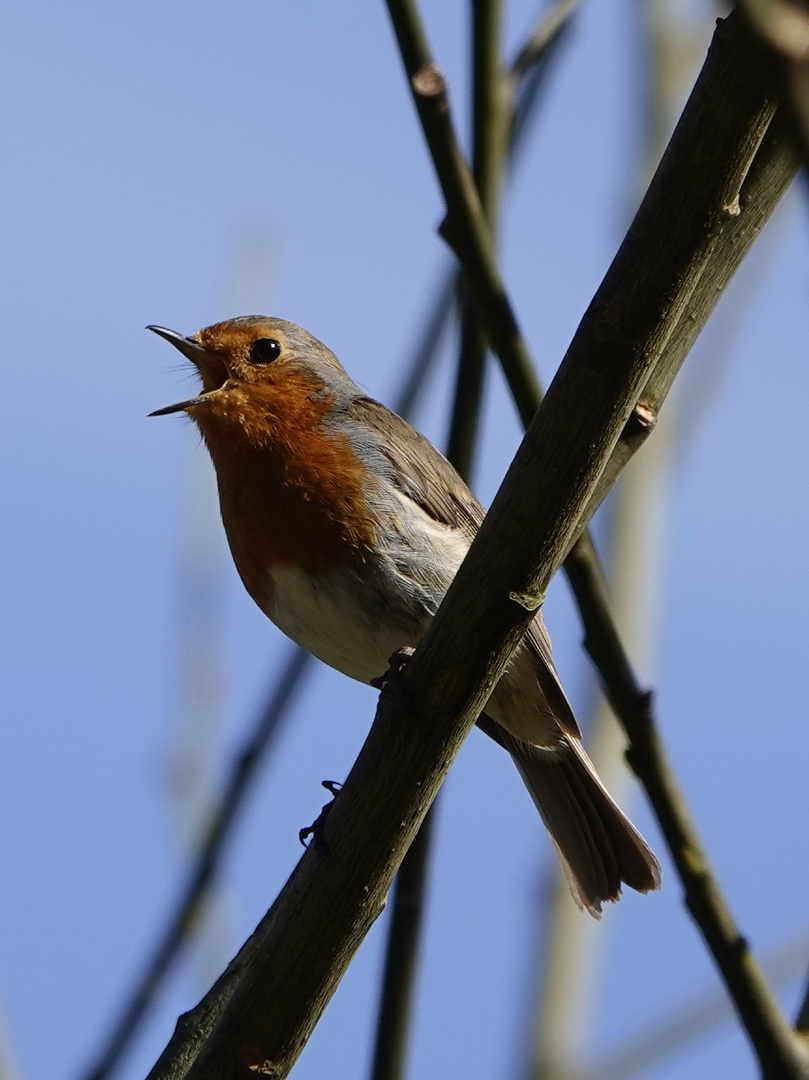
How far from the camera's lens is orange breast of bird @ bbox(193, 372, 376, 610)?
4.09m

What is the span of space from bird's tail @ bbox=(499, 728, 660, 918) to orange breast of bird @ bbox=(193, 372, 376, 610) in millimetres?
1003

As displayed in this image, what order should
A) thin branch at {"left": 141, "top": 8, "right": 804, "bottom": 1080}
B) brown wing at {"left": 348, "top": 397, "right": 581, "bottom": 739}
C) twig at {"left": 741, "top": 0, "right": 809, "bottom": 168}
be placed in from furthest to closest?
1. brown wing at {"left": 348, "top": 397, "right": 581, "bottom": 739}
2. thin branch at {"left": 141, "top": 8, "right": 804, "bottom": 1080}
3. twig at {"left": 741, "top": 0, "right": 809, "bottom": 168}

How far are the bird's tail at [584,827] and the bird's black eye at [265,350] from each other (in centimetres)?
158

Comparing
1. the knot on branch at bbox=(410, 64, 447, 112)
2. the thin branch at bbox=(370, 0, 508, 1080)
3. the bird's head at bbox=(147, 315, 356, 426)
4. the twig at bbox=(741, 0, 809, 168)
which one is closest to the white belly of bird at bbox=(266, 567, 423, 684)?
the thin branch at bbox=(370, 0, 508, 1080)

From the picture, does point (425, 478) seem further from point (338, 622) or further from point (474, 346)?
point (474, 346)

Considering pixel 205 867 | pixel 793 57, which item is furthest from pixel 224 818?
pixel 793 57

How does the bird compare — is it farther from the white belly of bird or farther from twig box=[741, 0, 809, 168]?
twig box=[741, 0, 809, 168]

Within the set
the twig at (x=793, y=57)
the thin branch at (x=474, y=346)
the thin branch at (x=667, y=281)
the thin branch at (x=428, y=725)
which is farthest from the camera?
the thin branch at (x=474, y=346)

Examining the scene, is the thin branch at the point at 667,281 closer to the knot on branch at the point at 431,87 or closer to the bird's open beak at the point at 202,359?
the knot on branch at the point at 431,87

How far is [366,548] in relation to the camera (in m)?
4.04

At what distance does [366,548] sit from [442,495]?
0.41 meters

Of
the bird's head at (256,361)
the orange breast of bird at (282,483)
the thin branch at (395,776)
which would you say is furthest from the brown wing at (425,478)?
the thin branch at (395,776)

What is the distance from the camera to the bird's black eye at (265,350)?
4934mm

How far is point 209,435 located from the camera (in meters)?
4.62
